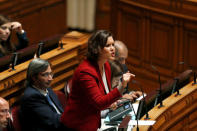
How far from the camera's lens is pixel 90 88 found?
78.8 inches

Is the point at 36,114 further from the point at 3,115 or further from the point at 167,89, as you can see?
the point at 167,89

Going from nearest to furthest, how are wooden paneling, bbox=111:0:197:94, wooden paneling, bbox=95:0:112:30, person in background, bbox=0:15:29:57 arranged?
person in background, bbox=0:15:29:57 < wooden paneling, bbox=111:0:197:94 < wooden paneling, bbox=95:0:112:30

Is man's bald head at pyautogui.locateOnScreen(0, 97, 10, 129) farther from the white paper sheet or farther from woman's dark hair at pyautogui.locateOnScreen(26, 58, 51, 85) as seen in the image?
the white paper sheet

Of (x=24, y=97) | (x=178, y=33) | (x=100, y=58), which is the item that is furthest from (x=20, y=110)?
(x=178, y=33)

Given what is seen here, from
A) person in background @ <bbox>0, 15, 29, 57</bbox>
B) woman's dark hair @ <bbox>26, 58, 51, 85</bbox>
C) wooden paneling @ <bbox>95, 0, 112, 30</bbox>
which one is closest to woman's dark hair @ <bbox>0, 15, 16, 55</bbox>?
person in background @ <bbox>0, 15, 29, 57</bbox>

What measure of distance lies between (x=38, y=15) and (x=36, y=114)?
6.70ft

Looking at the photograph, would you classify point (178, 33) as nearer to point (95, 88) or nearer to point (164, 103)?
point (164, 103)

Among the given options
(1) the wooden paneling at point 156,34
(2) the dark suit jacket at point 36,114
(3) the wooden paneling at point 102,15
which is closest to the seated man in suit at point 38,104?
(2) the dark suit jacket at point 36,114

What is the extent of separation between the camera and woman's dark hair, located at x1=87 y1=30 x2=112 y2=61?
6.91 feet

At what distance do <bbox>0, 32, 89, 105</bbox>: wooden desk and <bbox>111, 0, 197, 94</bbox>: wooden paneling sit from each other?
729mm

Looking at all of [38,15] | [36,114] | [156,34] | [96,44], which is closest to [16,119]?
[36,114]

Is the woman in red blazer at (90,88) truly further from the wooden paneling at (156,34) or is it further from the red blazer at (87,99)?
the wooden paneling at (156,34)

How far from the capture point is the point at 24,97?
2.31 meters

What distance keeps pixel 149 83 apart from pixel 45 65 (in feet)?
4.96
